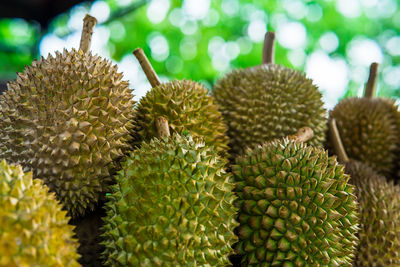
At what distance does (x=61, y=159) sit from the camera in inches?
32.3

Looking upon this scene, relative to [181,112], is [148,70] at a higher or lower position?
higher

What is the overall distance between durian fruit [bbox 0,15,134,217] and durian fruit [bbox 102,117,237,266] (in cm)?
9

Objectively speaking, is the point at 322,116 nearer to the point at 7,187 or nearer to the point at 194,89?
the point at 194,89

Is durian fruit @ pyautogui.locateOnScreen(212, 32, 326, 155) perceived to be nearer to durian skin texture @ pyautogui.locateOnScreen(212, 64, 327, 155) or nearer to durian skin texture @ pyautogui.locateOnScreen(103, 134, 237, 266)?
durian skin texture @ pyautogui.locateOnScreen(212, 64, 327, 155)

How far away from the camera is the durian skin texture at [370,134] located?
65.8 inches

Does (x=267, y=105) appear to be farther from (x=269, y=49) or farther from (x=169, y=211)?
(x=169, y=211)

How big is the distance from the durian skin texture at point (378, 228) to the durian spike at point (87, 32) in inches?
42.0

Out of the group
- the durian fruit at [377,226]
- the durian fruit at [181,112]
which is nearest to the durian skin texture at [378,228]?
the durian fruit at [377,226]

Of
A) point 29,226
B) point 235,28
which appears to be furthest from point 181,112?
point 235,28

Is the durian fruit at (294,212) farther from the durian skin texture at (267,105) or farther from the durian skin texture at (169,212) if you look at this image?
the durian skin texture at (267,105)

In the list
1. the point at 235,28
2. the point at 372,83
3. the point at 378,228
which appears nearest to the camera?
the point at 378,228

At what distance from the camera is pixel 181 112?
108cm

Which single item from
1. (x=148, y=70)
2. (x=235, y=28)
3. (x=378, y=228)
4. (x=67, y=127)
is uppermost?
(x=235, y=28)

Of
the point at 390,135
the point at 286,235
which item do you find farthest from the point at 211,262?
the point at 390,135
